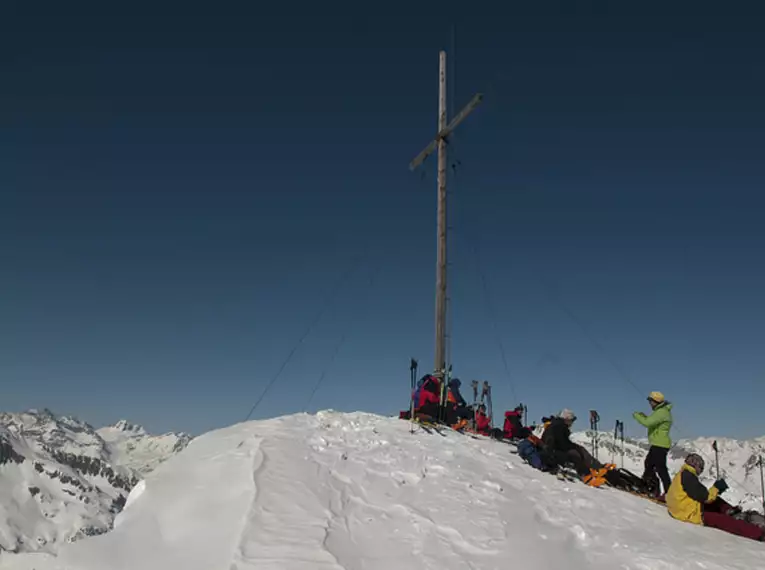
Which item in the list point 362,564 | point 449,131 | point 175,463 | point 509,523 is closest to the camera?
point 362,564

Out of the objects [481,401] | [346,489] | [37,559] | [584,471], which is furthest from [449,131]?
[37,559]

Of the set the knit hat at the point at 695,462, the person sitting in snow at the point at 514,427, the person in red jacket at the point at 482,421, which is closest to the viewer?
the knit hat at the point at 695,462

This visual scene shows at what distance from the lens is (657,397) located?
35.0ft

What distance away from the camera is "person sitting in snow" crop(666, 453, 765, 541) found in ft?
26.4

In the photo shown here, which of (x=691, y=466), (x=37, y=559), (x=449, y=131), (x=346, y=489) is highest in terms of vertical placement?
(x=449, y=131)

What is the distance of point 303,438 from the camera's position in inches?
369

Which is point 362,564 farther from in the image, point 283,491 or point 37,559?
point 37,559

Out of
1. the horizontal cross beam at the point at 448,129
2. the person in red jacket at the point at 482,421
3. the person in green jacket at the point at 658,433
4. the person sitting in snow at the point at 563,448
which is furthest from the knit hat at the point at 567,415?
the horizontal cross beam at the point at 448,129

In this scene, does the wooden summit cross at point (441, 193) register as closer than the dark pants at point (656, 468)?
No

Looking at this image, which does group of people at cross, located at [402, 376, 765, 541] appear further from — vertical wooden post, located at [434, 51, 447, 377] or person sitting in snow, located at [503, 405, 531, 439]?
vertical wooden post, located at [434, 51, 447, 377]

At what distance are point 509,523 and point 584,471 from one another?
147 inches

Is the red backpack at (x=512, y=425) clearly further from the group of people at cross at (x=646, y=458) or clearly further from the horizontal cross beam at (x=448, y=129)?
the horizontal cross beam at (x=448, y=129)

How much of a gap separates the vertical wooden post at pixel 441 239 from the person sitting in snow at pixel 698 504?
679cm

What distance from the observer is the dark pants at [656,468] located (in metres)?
10.6
